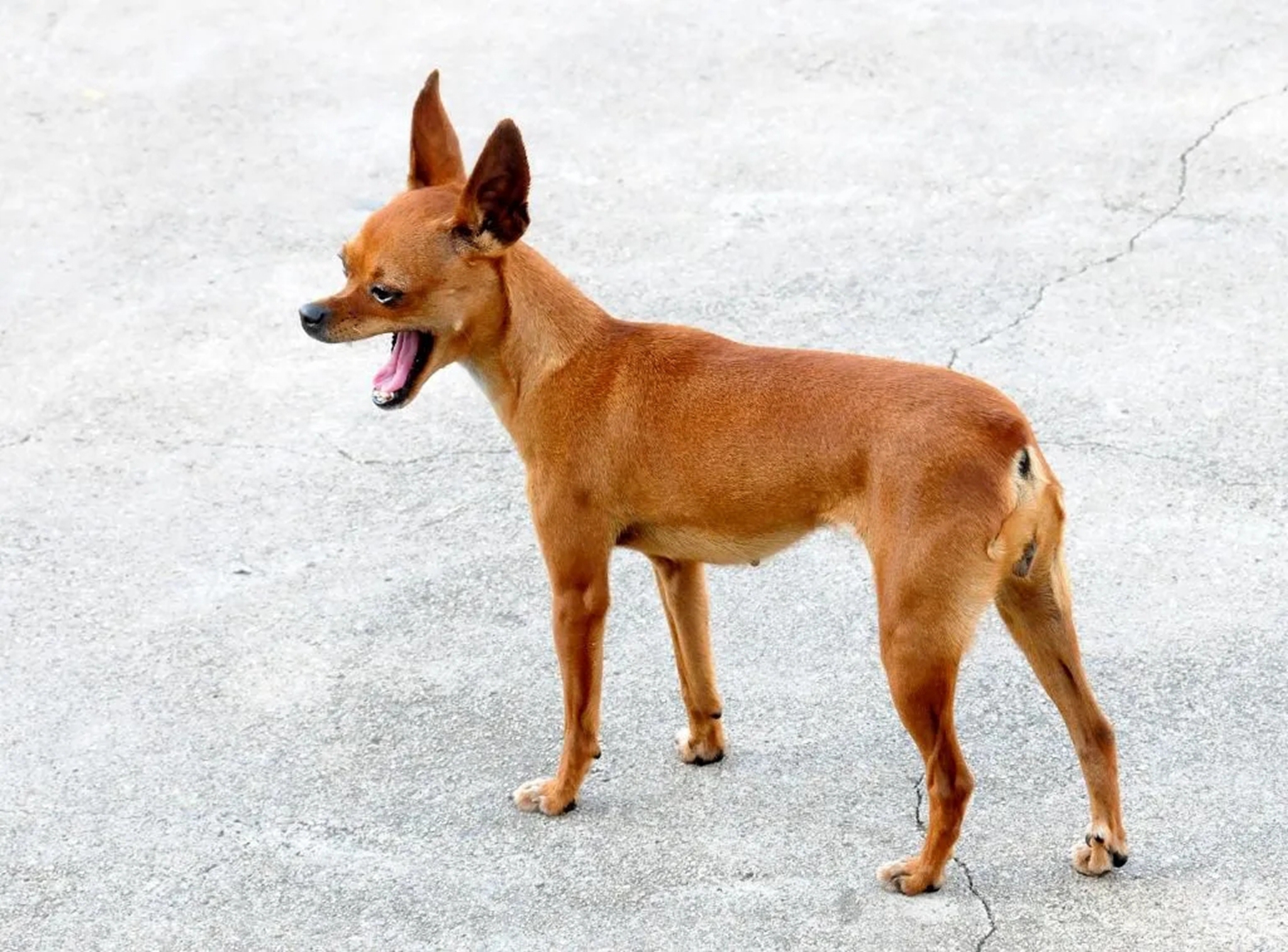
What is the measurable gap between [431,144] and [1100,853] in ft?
8.56

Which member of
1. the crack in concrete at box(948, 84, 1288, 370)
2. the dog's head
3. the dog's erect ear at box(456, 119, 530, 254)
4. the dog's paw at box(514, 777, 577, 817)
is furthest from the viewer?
the crack in concrete at box(948, 84, 1288, 370)

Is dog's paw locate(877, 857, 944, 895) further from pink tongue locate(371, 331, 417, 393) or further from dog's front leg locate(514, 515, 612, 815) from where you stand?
pink tongue locate(371, 331, 417, 393)

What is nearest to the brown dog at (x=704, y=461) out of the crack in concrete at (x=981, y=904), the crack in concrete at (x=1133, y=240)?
the crack in concrete at (x=981, y=904)

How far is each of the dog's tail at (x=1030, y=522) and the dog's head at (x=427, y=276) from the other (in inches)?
55.5

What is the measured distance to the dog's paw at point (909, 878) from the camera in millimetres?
4773

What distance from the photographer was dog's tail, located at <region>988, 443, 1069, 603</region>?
4.38m

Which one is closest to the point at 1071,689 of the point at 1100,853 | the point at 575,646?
the point at 1100,853

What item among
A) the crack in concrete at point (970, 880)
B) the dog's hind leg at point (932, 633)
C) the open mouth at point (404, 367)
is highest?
the open mouth at point (404, 367)

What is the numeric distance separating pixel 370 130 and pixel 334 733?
434 centimetres

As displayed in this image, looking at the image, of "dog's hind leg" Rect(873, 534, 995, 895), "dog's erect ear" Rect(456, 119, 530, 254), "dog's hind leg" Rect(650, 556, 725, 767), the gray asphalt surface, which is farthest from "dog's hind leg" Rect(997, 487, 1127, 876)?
"dog's erect ear" Rect(456, 119, 530, 254)

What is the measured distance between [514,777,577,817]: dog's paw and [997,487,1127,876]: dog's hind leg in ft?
4.40

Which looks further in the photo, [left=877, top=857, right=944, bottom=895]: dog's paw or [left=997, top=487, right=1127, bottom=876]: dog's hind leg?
[left=877, top=857, right=944, bottom=895]: dog's paw

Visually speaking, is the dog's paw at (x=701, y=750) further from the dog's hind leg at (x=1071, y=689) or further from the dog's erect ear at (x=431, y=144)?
the dog's erect ear at (x=431, y=144)

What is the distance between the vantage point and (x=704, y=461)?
4.75 metres
